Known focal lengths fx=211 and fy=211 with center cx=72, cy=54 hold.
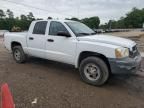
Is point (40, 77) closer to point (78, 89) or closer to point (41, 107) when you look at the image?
point (78, 89)

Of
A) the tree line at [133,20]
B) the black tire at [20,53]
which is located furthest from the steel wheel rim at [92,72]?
the tree line at [133,20]

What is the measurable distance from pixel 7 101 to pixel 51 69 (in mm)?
4029

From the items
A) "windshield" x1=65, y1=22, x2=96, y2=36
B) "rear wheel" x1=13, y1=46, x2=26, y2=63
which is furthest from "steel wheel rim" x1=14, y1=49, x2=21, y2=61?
"windshield" x1=65, y1=22, x2=96, y2=36

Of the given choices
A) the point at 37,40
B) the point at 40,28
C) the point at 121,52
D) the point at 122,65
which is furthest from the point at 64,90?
the point at 40,28

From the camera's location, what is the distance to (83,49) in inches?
237

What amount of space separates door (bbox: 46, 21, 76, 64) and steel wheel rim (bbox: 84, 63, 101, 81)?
576 mm

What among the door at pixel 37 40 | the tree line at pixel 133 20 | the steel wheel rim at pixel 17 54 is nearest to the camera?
the door at pixel 37 40

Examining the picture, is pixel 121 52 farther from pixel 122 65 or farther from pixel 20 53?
pixel 20 53

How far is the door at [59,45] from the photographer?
6330 mm

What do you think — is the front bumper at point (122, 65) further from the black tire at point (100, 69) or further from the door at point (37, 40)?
the door at point (37, 40)

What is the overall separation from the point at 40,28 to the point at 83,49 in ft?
7.12

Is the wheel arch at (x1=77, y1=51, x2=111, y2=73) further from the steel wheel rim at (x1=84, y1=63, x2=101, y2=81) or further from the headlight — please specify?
the headlight

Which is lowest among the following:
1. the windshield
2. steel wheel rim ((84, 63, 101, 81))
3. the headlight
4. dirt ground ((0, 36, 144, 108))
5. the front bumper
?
dirt ground ((0, 36, 144, 108))

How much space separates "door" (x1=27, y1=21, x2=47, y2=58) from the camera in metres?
Result: 7.21
